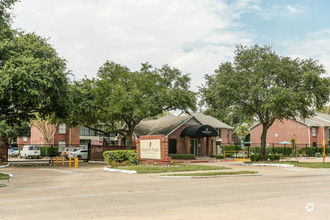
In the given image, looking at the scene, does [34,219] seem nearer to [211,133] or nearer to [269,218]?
[269,218]

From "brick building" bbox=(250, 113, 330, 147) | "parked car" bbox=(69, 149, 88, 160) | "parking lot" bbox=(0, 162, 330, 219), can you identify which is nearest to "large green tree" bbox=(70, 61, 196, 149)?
"parked car" bbox=(69, 149, 88, 160)

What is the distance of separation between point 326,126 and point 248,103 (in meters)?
33.8

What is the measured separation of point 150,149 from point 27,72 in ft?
35.1

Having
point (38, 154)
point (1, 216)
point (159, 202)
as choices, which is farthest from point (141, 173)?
point (38, 154)

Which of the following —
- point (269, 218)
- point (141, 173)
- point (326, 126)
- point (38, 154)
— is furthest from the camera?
point (326, 126)

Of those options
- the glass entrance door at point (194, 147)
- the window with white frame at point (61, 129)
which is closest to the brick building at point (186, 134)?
the glass entrance door at point (194, 147)

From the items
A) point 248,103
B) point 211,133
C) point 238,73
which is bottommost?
point 211,133

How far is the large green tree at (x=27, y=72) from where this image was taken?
74.2 feet

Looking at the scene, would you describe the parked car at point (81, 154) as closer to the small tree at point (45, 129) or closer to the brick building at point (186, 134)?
the brick building at point (186, 134)

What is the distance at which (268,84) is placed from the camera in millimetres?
30625

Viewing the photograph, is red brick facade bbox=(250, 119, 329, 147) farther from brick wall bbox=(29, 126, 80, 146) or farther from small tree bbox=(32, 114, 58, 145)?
small tree bbox=(32, 114, 58, 145)

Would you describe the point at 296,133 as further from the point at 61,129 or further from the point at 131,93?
the point at 61,129

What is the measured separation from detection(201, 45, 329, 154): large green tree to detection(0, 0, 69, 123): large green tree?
46.2 ft

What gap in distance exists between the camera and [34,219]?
750 cm
